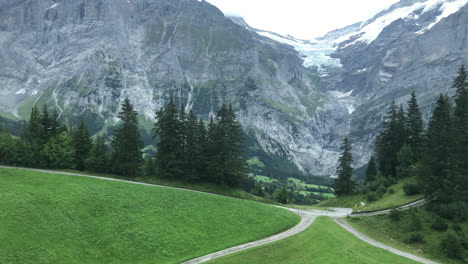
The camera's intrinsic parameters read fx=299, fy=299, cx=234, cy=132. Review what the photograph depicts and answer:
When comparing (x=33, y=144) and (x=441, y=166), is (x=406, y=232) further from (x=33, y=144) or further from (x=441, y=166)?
(x=33, y=144)

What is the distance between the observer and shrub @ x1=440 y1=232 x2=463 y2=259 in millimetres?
35938

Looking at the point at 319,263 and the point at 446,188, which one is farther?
the point at 446,188

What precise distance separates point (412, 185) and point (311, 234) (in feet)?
83.4

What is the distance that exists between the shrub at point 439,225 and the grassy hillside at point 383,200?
27.6ft

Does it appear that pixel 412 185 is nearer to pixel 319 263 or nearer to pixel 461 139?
pixel 461 139

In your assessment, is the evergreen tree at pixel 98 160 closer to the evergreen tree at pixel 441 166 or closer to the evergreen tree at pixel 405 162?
the evergreen tree at pixel 441 166

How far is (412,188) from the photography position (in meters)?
54.5

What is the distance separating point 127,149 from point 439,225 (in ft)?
186

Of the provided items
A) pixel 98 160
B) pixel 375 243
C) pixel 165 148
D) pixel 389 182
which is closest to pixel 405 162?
pixel 389 182

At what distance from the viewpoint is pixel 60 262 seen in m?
28.5

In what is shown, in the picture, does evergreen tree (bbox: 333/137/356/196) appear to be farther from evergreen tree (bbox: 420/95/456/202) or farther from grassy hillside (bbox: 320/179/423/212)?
evergreen tree (bbox: 420/95/456/202)

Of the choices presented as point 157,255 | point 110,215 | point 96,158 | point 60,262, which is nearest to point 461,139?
point 157,255

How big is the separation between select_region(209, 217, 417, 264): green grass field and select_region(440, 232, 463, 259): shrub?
237 inches

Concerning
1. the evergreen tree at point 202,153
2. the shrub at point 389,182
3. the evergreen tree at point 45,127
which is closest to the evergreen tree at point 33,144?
the evergreen tree at point 45,127
